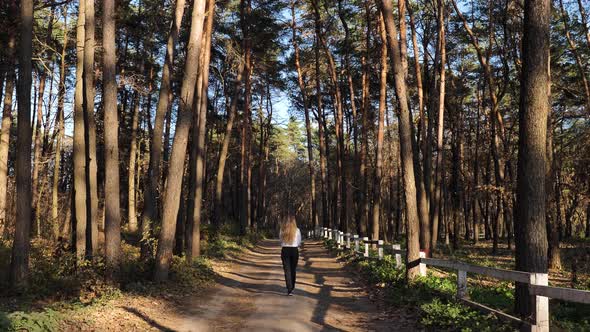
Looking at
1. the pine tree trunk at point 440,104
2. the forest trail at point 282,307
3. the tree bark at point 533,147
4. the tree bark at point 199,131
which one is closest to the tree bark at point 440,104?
the pine tree trunk at point 440,104

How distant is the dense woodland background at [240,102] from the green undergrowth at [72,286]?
375 mm

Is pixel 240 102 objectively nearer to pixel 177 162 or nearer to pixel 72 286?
pixel 177 162

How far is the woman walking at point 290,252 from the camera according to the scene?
10911mm

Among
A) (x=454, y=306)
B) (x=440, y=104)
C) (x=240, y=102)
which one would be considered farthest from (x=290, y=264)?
(x=240, y=102)

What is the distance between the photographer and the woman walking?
10911mm

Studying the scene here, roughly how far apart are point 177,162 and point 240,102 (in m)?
24.9

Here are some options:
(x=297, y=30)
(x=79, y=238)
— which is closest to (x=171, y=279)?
(x=79, y=238)

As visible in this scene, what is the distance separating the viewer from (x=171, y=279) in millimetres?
12141

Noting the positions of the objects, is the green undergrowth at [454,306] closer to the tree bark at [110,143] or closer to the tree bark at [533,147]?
the tree bark at [533,147]

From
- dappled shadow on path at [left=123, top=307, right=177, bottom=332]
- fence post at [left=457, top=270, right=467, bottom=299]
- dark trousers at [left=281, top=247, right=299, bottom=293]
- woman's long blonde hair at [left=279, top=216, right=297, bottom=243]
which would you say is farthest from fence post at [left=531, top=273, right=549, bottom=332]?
woman's long blonde hair at [left=279, top=216, right=297, bottom=243]

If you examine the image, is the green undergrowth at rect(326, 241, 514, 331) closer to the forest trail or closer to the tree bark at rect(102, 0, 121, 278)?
the forest trail

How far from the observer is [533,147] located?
6.86 metres

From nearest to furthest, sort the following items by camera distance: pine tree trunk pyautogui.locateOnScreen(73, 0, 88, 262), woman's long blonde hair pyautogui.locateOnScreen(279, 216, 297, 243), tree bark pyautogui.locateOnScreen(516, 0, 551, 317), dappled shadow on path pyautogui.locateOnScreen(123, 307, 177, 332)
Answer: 1. tree bark pyautogui.locateOnScreen(516, 0, 551, 317)
2. dappled shadow on path pyautogui.locateOnScreen(123, 307, 177, 332)
3. woman's long blonde hair pyautogui.locateOnScreen(279, 216, 297, 243)
4. pine tree trunk pyautogui.locateOnScreen(73, 0, 88, 262)

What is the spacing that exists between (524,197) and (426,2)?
1811 centimetres
